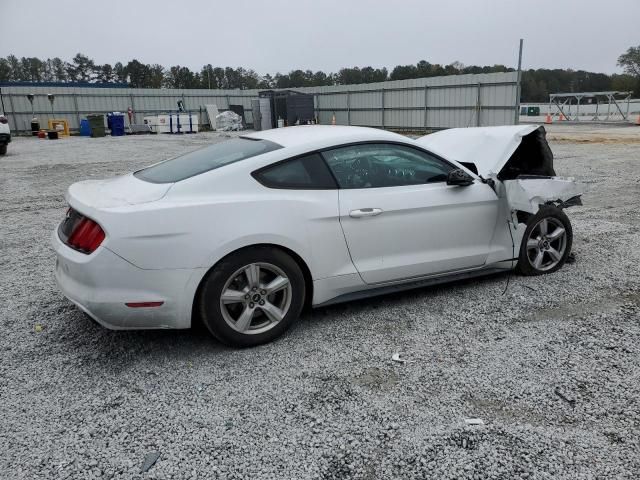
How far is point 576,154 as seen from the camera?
628 inches

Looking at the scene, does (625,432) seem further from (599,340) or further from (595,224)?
(595,224)

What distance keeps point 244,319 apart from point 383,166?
157 centimetres

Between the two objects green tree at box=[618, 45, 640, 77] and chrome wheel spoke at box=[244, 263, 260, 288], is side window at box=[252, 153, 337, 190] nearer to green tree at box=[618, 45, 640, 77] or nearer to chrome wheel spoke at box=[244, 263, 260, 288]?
chrome wheel spoke at box=[244, 263, 260, 288]

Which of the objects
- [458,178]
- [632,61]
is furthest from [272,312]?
[632,61]

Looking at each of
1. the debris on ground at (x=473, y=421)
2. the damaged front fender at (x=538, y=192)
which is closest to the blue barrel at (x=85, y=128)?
the damaged front fender at (x=538, y=192)

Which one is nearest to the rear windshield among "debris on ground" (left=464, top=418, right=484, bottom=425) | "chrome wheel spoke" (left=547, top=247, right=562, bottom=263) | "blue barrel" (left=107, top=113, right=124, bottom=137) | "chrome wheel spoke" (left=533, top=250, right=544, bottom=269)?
"debris on ground" (left=464, top=418, right=484, bottom=425)

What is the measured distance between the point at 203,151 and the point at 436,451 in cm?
292

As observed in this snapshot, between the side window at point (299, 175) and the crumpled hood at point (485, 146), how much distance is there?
1019mm

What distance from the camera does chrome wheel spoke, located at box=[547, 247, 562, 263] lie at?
4.93 metres

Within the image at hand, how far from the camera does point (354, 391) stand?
3059 mm

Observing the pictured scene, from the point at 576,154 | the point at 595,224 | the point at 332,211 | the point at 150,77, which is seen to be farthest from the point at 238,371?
the point at 150,77

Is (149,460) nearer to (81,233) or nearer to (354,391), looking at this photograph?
(354,391)

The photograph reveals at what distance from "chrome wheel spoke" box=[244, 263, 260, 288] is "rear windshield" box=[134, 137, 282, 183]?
751 mm

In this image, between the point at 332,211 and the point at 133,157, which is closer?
the point at 332,211
